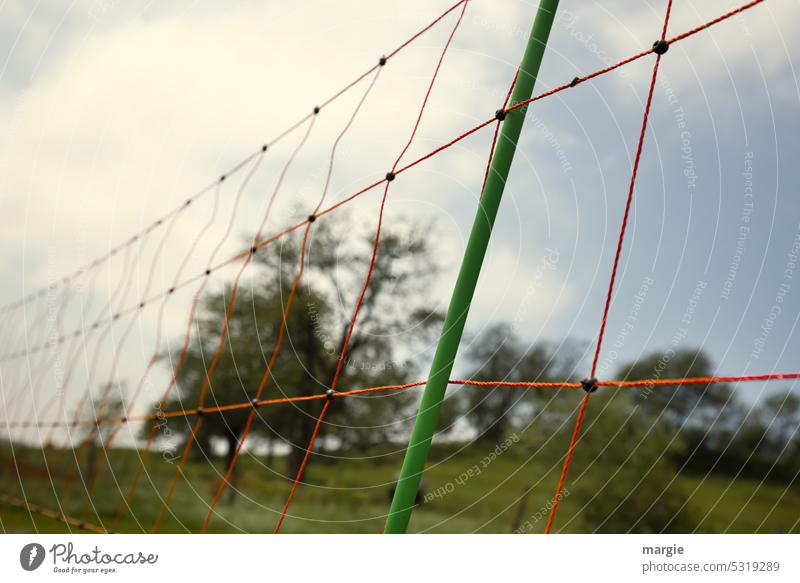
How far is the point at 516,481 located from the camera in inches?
304

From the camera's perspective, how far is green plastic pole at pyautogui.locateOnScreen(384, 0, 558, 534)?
65cm

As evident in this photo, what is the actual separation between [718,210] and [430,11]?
0.63m

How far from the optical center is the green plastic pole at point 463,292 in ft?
2.14

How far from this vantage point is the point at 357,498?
634 cm

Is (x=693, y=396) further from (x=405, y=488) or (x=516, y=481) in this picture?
(x=405, y=488)

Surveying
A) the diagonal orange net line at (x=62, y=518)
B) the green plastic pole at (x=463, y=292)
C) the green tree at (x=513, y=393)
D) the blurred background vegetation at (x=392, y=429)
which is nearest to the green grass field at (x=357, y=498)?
the blurred background vegetation at (x=392, y=429)

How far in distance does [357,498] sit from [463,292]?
19.8 feet

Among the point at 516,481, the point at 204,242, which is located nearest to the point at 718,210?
the point at 204,242

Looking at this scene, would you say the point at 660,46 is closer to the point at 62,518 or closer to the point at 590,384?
the point at 590,384
